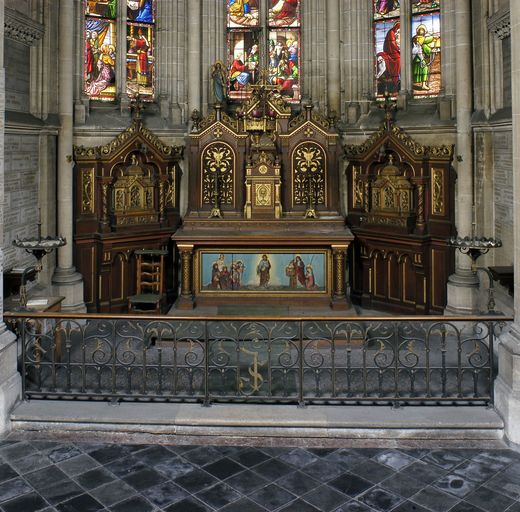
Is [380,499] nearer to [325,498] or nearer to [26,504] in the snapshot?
[325,498]

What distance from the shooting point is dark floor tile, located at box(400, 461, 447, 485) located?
5.31 meters

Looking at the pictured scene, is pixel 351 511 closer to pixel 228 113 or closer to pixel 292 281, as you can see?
pixel 292 281

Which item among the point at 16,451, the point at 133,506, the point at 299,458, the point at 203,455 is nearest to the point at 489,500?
the point at 299,458

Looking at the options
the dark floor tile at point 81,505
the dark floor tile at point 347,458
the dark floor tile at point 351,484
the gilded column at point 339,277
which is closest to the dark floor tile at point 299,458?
the dark floor tile at point 347,458

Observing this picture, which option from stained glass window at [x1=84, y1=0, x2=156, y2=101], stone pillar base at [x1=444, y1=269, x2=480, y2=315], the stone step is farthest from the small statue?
the stone step

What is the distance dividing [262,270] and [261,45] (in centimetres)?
487

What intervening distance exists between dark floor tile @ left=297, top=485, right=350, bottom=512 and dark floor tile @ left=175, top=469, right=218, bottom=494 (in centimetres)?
79

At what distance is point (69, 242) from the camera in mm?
10953

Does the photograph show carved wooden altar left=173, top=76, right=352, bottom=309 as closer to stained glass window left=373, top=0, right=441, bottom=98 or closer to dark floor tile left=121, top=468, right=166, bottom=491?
stained glass window left=373, top=0, right=441, bottom=98

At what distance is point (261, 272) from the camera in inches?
438

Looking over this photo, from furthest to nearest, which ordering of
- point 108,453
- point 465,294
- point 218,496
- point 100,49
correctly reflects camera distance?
point 100,49 < point 465,294 < point 108,453 < point 218,496

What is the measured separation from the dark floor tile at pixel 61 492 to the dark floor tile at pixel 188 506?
0.78 meters

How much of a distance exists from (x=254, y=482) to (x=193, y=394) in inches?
60.4

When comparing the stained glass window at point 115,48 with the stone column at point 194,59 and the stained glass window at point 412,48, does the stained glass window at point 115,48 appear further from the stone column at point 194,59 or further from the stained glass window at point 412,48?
the stained glass window at point 412,48
